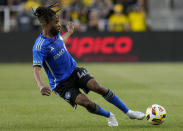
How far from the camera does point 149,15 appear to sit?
81.6 feet

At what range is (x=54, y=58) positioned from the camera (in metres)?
7.19

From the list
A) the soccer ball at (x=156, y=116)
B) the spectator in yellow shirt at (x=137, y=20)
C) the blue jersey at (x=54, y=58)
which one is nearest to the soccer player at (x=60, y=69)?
the blue jersey at (x=54, y=58)

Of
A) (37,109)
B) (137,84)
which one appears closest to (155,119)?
(37,109)

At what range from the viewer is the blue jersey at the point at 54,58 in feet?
23.3

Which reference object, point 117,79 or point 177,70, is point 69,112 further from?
point 177,70

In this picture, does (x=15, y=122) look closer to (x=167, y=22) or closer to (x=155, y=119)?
(x=155, y=119)

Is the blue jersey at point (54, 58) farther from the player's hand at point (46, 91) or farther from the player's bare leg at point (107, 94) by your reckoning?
the player's hand at point (46, 91)

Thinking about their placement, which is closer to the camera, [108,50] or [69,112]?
[69,112]

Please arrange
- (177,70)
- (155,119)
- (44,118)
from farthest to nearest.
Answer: (177,70), (44,118), (155,119)

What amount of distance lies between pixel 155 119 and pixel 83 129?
1.19m

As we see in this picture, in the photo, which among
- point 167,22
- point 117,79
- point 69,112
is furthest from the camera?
point 167,22

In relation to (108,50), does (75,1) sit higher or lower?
higher

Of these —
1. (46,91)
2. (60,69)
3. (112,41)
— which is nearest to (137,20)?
(112,41)

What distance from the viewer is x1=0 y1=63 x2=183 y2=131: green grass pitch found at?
7375mm
